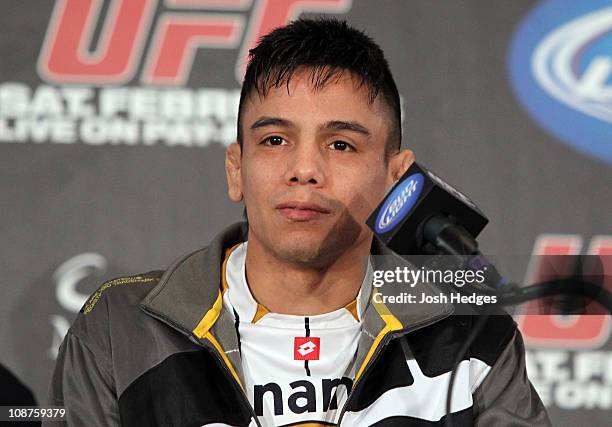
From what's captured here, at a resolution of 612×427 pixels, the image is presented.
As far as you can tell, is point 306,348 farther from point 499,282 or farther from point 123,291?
point 499,282

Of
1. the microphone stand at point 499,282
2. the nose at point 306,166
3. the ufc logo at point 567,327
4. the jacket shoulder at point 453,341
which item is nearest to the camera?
the microphone stand at point 499,282

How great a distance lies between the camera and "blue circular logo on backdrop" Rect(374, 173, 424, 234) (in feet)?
3.49

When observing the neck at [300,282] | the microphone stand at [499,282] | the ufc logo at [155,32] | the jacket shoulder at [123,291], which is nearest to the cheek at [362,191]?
the neck at [300,282]

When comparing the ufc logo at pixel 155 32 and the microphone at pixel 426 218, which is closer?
the microphone at pixel 426 218

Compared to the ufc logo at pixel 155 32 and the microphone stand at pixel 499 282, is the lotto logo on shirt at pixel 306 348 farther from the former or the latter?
the ufc logo at pixel 155 32

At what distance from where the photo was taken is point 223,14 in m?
2.24

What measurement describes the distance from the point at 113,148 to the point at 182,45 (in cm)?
28

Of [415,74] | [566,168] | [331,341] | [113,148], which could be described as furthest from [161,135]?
[566,168]

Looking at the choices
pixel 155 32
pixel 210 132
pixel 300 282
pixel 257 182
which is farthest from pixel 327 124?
pixel 155 32

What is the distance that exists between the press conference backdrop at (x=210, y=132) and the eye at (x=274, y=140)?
61 cm

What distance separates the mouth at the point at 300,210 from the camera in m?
1.54

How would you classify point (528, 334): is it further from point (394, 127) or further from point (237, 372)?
point (237, 372)

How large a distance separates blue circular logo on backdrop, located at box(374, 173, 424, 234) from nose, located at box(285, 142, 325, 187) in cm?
44

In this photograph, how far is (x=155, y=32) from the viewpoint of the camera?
225cm
